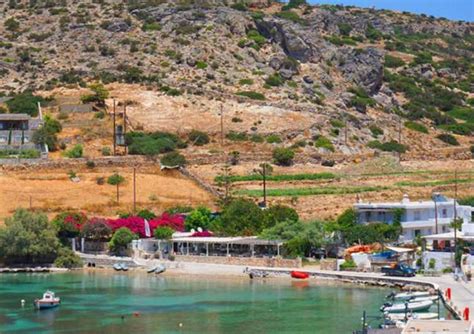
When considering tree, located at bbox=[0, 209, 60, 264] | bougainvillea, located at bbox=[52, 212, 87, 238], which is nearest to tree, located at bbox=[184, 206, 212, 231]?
Result: bougainvillea, located at bbox=[52, 212, 87, 238]

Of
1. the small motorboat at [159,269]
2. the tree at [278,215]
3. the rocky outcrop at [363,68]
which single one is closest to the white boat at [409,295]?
the small motorboat at [159,269]

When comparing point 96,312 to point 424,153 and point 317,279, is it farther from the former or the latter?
point 424,153

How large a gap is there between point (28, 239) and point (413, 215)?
24954 mm

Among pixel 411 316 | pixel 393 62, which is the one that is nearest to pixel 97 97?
pixel 393 62

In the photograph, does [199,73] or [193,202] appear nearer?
[193,202]

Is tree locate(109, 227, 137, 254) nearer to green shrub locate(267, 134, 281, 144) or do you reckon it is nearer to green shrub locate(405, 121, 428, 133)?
green shrub locate(267, 134, 281, 144)

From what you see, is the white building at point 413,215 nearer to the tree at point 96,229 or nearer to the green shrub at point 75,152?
the tree at point 96,229

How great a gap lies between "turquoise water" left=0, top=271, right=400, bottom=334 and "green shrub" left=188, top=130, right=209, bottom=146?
3007cm

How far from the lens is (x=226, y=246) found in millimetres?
70375

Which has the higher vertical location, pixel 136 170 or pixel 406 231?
pixel 136 170

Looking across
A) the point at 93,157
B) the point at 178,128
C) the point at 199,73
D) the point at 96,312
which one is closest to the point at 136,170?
the point at 93,157

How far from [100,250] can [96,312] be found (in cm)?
2012

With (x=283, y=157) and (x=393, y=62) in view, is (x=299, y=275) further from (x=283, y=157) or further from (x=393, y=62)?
(x=393, y=62)

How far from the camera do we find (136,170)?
86500mm
